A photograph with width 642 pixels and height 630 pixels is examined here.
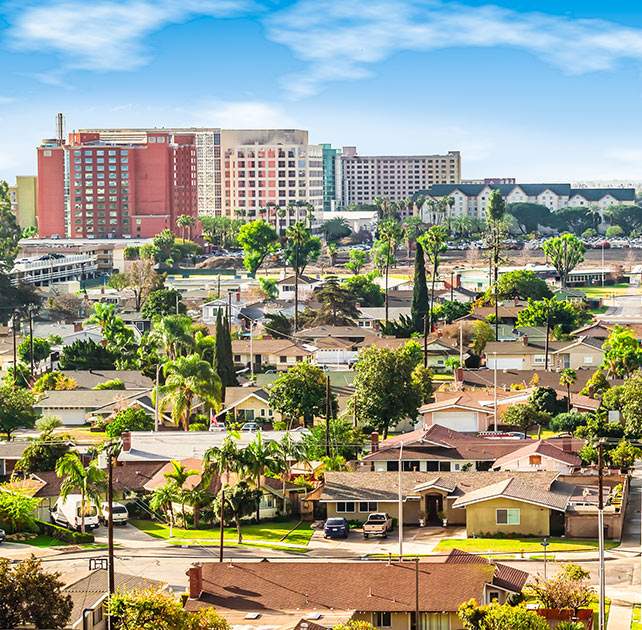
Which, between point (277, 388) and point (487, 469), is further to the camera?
point (277, 388)

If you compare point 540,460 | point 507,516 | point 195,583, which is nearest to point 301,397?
point 540,460

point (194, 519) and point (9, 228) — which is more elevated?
point (9, 228)

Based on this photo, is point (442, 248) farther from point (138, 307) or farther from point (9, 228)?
point (9, 228)

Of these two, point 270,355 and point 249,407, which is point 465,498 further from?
point 270,355

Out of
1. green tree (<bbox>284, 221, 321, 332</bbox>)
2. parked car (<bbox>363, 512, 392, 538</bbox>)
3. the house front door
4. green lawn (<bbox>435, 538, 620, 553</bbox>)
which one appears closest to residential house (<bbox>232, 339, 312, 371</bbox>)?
green tree (<bbox>284, 221, 321, 332</bbox>)

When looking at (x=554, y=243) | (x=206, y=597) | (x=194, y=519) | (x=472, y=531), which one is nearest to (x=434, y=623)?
(x=206, y=597)

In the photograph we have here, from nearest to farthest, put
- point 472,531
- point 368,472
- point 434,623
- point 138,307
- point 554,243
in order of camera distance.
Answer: point 434,623
point 472,531
point 368,472
point 138,307
point 554,243

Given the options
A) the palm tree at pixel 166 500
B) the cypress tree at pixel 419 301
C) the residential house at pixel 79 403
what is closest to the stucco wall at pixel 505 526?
the palm tree at pixel 166 500
